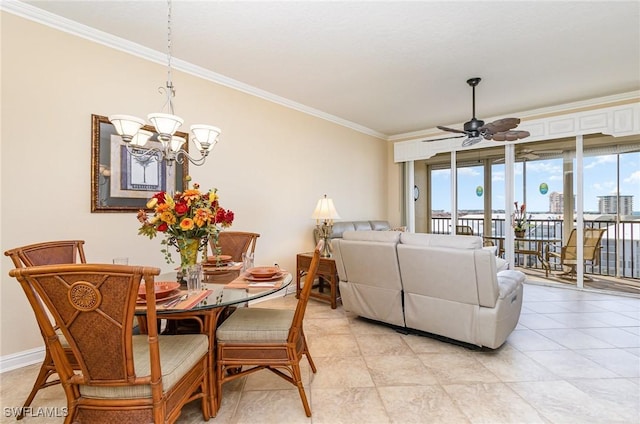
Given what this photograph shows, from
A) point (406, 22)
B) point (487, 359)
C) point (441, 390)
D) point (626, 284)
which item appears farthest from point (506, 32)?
point (626, 284)

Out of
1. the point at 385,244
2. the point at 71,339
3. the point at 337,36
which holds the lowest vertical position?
the point at 71,339

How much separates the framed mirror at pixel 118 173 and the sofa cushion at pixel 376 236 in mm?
1974

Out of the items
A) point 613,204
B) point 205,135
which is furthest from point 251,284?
point 613,204

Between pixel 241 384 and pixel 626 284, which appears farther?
pixel 626 284

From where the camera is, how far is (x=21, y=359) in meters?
2.34

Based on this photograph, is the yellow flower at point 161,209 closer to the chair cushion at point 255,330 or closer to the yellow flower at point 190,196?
the yellow flower at point 190,196

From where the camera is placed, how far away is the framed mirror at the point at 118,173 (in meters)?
2.64

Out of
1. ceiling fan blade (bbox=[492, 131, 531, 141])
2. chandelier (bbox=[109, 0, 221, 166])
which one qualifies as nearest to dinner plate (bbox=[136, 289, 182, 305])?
chandelier (bbox=[109, 0, 221, 166])

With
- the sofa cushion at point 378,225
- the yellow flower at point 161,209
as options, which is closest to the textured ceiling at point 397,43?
the yellow flower at point 161,209

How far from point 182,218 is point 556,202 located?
18.9 feet

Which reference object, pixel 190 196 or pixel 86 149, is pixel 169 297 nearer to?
pixel 190 196

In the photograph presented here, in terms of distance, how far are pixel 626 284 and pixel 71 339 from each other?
6566mm

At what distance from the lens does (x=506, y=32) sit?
2.71 meters

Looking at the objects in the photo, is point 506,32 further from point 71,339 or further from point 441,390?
point 71,339
